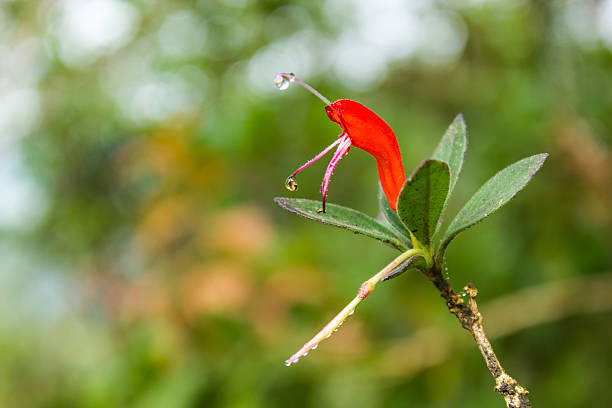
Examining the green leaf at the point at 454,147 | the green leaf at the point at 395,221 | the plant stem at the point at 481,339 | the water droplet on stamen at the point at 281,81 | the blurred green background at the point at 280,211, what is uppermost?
the water droplet on stamen at the point at 281,81

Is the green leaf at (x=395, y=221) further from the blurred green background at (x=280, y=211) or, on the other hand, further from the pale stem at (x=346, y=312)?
the blurred green background at (x=280, y=211)

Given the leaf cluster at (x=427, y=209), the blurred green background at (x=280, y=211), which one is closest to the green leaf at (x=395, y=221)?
the leaf cluster at (x=427, y=209)

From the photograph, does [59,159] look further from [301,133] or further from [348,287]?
[348,287]

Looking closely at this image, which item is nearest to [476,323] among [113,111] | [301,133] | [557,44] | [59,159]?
[557,44]

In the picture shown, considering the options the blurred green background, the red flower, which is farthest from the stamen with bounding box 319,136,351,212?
the blurred green background

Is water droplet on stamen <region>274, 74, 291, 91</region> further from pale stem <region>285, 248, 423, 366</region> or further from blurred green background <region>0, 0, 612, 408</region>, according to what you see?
blurred green background <region>0, 0, 612, 408</region>

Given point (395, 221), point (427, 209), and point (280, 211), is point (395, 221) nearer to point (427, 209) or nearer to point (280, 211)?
point (427, 209)

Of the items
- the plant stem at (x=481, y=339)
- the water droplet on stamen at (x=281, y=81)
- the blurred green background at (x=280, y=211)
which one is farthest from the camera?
the blurred green background at (x=280, y=211)
